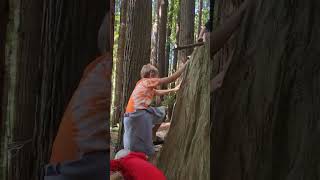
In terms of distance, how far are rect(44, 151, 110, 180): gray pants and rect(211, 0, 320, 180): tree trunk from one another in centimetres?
95

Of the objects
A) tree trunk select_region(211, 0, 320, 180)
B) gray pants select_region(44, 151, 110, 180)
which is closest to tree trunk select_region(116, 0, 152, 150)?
tree trunk select_region(211, 0, 320, 180)

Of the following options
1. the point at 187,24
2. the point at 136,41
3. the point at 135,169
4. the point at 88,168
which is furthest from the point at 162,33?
the point at 88,168

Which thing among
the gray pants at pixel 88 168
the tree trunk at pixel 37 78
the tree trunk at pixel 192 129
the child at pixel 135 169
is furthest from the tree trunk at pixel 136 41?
the tree trunk at pixel 37 78

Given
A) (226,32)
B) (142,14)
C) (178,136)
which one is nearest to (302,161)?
(226,32)

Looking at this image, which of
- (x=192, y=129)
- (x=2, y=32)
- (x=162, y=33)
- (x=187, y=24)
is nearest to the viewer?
(x=2, y=32)

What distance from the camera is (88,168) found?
5.10ft

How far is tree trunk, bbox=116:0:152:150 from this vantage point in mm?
6742

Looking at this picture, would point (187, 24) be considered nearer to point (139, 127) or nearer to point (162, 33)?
point (139, 127)

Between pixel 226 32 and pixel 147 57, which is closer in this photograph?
pixel 226 32

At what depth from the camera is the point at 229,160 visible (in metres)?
2.35

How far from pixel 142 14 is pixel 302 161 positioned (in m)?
4.83

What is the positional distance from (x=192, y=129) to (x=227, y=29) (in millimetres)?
833

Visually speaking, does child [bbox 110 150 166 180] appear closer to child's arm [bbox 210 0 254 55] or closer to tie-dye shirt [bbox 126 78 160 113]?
child's arm [bbox 210 0 254 55]

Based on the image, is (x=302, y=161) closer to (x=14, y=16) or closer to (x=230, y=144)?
(x=230, y=144)
